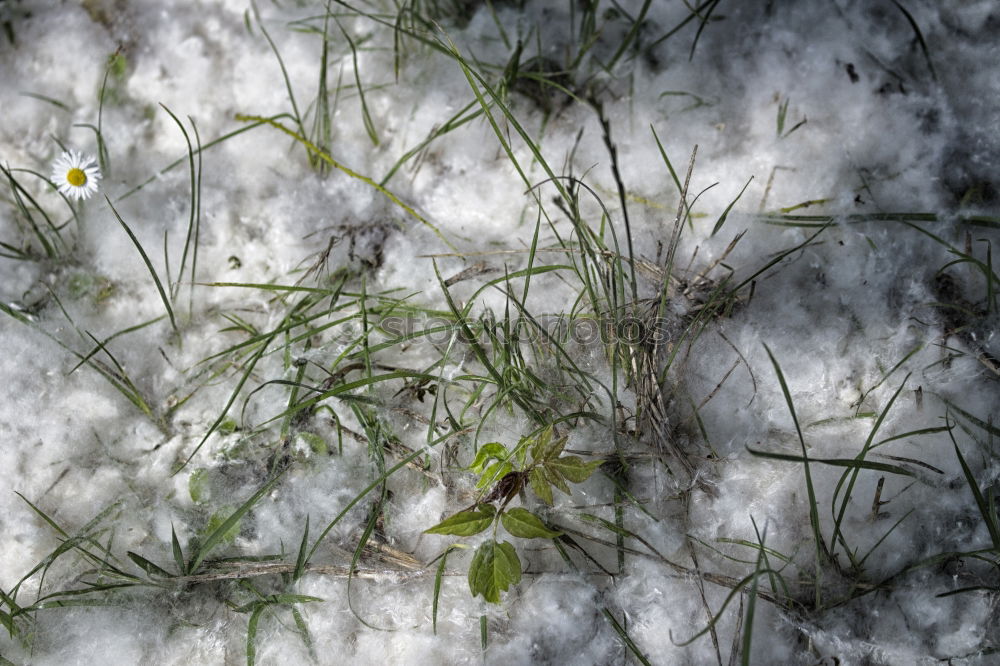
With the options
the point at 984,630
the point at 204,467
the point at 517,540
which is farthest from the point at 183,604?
the point at 984,630

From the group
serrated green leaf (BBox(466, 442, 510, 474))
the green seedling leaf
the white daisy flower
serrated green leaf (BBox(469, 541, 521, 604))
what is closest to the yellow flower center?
the white daisy flower

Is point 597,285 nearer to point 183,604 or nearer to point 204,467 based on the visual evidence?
point 204,467

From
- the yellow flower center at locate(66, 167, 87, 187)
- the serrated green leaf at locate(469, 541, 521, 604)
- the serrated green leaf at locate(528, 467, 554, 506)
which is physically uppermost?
the yellow flower center at locate(66, 167, 87, 187)

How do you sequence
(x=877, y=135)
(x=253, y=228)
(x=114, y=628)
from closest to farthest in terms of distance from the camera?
(x=114, y=628) < (x=877, y=135) < (x=253, y=228)

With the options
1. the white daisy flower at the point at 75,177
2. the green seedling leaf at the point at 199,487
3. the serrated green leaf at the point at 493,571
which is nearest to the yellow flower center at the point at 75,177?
the white daisy flower at the point at 75,177

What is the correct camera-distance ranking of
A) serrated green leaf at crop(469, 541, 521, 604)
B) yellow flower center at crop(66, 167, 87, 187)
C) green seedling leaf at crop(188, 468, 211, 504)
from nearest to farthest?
serrated green leaf at crop(469, 541, 521, 604), green seedling leaf at crop(188, 468, 211, 504), yellow flower center at crop(66, 167, 87, 187)

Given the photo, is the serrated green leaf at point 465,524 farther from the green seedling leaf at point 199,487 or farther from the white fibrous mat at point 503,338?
the green seedling leaf at point 199,487

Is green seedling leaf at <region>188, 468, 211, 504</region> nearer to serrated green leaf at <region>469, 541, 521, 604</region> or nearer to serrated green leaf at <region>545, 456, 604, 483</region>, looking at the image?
serrated green leaf at <region>469, 541, 521, 604</region>
